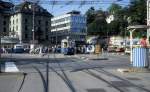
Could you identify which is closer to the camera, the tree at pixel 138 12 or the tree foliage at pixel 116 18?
the tree at pixel 138 12

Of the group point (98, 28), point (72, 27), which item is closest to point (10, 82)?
point (98, 28)

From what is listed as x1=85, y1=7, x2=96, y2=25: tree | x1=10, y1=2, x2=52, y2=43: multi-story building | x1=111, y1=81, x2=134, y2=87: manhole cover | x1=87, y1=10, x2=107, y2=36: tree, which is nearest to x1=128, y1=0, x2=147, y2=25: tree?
x1=10, y1=2, x2=52, y2=43: multi-story building

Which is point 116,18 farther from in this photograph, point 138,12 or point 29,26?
point 138,12

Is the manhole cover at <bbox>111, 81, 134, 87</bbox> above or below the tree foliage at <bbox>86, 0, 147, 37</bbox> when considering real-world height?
below

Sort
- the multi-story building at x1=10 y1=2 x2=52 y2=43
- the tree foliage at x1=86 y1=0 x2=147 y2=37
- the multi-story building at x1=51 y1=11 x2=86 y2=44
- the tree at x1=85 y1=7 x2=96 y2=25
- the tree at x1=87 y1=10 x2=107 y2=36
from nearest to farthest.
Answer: the tree foliage at x1=86 y1=0 x2=147 y2=37 → the multi-story building at x1=10 y1=2 x2=52 y2=43 → the tree at x1=87 y1=10 x2=107 y2=36 → the multi-story building at x1=51 y1=11 x2=86 y2=44 → the tree at x1=85 y1=7 x2=96 y2=25

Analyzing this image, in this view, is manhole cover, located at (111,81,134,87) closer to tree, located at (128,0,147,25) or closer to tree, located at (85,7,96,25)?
tree, located at (128,0,147,25)

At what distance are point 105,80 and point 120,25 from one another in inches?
5442

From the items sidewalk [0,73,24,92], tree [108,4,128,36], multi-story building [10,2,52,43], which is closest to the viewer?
sidewalk [0,73,24,92]

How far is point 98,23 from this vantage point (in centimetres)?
17175

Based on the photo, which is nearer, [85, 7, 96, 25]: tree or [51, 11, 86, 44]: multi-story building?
[51, 11, 86, 44]: multi-story building

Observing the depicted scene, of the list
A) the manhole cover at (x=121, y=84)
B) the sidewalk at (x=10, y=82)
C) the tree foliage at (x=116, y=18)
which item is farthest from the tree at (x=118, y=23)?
Result: the manhole cover at (x=121, y=84)

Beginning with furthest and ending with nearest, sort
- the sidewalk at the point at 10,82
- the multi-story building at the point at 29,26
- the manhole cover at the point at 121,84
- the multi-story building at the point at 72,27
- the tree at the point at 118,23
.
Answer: the multi-story building at the point at 72,27
the tree at the point at 118,23
the multi-story building at the point at 29,26
the manhole cover at the point at 121,84
the sidewalk at the point at 10,82

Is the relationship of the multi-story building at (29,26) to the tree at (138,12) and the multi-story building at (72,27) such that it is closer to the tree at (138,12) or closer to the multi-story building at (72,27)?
the multi-story building at (72,27)

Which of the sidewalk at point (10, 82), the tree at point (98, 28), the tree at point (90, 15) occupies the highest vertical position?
the tree at point (90, 15)
